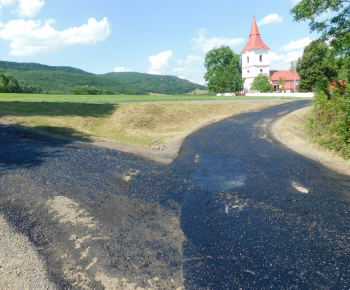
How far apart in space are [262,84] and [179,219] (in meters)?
84.6

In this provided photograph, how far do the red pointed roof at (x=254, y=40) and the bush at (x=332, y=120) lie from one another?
90.6 metres

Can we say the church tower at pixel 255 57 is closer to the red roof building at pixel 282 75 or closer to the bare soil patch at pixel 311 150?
the red roof building at pixel 282 75

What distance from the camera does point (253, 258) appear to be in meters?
4.48

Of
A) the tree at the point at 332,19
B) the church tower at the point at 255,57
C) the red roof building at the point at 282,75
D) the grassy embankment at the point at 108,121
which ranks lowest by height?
the grassy embankment at the point at 108,121

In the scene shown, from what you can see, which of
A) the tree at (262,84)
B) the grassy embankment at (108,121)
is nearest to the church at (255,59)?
the tree at (262,84)

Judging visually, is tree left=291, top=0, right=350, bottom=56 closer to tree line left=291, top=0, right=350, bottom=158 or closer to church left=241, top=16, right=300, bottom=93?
tree line left=291, top=0, right=350, bottom=158

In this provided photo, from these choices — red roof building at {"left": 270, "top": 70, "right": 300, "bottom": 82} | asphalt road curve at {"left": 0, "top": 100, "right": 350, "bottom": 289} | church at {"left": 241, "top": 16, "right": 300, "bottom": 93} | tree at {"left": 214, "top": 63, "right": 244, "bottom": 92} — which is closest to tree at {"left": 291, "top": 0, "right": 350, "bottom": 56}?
asphalt road curve at {"left": 0, "top": 100, "right": 350, "bottom": 289}

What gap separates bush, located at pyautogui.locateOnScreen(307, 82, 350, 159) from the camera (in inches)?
442

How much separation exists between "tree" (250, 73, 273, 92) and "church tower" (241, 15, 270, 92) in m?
11.6

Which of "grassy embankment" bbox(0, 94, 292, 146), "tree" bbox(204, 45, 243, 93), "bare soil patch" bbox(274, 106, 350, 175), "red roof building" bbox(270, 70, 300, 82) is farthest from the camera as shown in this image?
"red roof building" bbox(270, 70, 300, 82)

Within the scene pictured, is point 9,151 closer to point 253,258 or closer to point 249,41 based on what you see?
point 253,258

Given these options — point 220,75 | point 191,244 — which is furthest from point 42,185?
point 220,75

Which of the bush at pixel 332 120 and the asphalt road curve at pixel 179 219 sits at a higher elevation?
the bush at pixel 332 120

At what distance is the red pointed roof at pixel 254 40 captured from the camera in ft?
318
